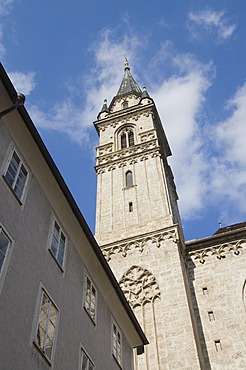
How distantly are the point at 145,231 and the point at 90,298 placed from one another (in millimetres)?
12099

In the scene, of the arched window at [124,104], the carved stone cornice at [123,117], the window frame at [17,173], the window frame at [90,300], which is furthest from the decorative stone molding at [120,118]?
the window frame at [17,173]

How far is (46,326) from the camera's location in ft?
28.8

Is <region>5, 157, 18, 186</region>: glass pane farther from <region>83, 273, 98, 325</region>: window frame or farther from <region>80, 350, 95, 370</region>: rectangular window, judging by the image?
<region>80, 350, 95, 370</region>: rectangular window

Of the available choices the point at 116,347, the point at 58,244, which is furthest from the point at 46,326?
the point at 116,347

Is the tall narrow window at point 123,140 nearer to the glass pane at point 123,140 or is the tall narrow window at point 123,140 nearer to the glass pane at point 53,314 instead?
the glass pane at point 123,140

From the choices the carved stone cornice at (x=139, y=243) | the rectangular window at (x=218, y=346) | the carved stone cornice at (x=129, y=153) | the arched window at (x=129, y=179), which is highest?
the carved stone cornice at (x=129, y=153)

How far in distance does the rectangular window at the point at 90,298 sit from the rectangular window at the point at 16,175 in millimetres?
3315

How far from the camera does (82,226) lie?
1186cm

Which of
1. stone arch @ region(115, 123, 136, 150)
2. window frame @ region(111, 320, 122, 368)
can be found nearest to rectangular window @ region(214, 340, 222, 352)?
window frame @ region(111, 320, 122, 368)

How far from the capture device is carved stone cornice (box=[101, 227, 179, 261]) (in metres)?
22.5

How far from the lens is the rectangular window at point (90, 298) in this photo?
440 inches

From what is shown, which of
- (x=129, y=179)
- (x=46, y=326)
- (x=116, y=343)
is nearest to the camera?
(x=46, y=326)

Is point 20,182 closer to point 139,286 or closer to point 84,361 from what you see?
point 84,361

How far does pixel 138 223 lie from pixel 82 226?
1281 centimetres
